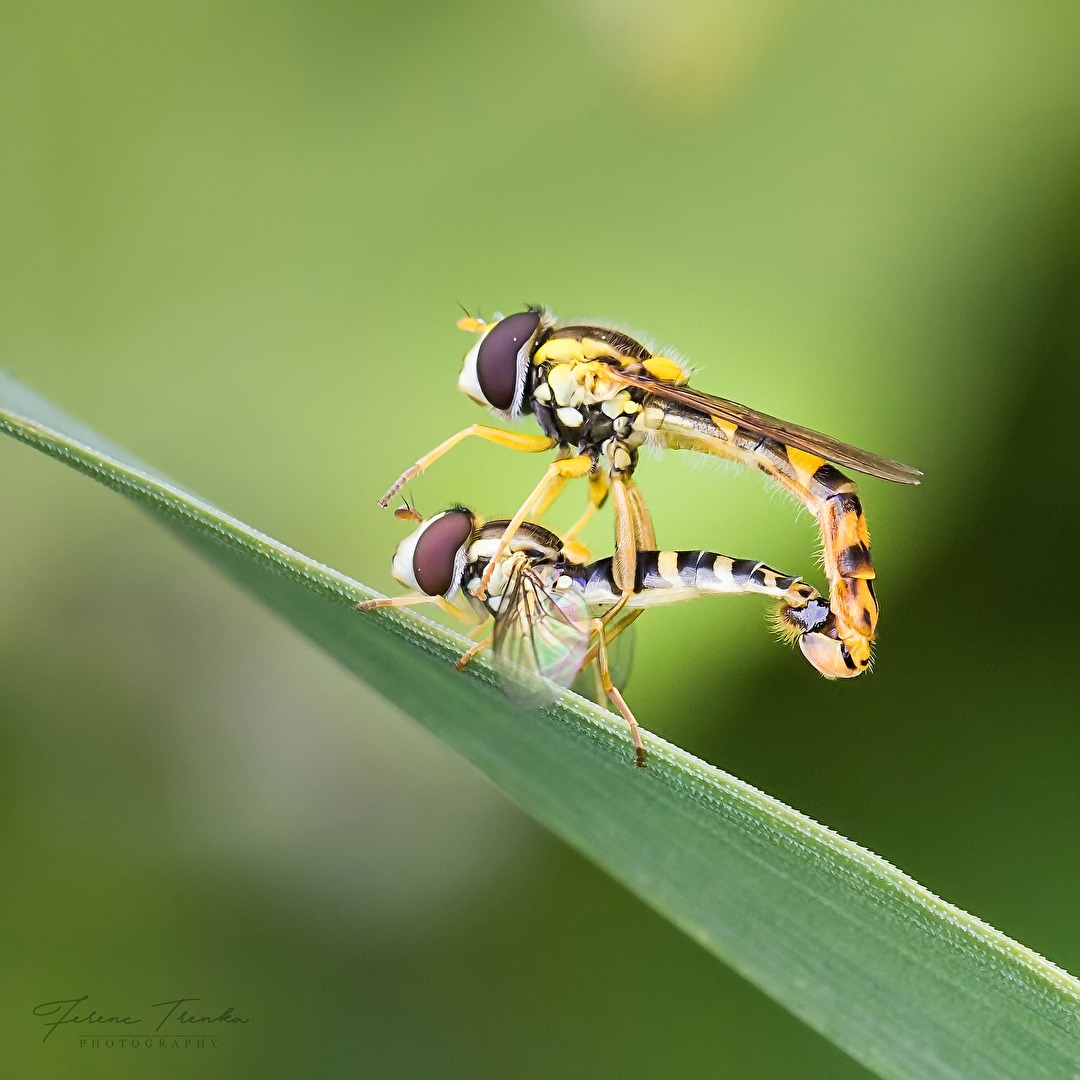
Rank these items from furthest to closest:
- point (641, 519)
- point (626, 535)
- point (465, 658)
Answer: point (641, 519)
point (626, 535)
point (465, 658)

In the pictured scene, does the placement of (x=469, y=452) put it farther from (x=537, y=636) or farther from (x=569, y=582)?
(x=537, y=636)

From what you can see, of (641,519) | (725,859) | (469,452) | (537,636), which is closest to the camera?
(725,859)

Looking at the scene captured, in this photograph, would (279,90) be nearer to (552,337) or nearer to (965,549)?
(552,337)

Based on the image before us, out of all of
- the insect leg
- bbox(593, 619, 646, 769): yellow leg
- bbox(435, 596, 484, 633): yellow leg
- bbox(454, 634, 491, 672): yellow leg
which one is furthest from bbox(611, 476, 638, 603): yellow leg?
bbox(454, 634, 491, 672): yellow leg

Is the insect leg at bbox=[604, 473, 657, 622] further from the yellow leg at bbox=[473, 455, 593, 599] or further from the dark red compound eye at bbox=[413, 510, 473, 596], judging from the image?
the dark red compound eye at bbox=[413, 510, 473, 596]

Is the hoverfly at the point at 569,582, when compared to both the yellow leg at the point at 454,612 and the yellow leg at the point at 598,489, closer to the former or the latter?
the yellow leg at the point at 454,612

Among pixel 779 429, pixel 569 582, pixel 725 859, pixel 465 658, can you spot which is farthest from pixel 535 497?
pixel 725 859

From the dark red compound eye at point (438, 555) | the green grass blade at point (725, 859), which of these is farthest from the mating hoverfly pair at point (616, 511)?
the green grass blade at point (725, 859)
